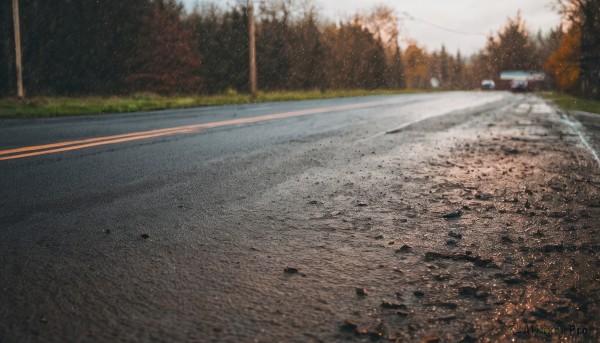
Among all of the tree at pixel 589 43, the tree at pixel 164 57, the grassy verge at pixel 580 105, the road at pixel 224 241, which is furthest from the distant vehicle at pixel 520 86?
the road at pixel 224 241

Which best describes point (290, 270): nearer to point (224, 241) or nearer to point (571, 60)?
point (224, 241)

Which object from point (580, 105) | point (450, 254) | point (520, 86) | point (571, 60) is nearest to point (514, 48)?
point (520, 86)

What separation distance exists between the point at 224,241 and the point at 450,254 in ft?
4.50

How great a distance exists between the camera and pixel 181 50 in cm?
3584

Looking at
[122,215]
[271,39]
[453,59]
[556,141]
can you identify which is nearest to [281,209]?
[122,215]

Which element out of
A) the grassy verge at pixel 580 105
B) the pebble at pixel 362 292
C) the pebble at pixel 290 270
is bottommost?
the pebble at pixel 362 292

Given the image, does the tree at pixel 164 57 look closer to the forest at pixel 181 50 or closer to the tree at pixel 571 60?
the forest at pixel 181 50

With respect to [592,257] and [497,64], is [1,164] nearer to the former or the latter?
[592,257]

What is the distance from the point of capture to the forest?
29.2 m

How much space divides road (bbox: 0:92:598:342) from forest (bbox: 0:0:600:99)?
26915 mm

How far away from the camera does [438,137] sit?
9.16 m

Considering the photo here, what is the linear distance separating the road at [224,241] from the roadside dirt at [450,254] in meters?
0.02

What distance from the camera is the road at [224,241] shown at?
75.2 inches

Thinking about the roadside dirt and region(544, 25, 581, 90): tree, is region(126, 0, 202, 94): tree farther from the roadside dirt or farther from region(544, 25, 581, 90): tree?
the roadside dirt
